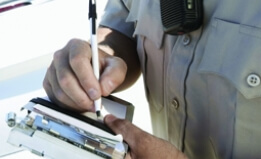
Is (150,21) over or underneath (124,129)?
over

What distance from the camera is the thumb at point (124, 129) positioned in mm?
541

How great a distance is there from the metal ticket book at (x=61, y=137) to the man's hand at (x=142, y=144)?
17mm

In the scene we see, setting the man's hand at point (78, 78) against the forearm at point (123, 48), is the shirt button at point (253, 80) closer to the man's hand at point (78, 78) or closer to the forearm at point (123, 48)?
the man's hand at point (78, 78)

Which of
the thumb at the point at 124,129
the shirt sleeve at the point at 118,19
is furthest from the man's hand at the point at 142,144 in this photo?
the shirt sleeve at the point at 118,19

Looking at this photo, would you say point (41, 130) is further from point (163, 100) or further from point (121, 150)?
point (163, 100)

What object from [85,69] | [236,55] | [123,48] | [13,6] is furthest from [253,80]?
[13,6]

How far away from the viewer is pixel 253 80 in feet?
1.74

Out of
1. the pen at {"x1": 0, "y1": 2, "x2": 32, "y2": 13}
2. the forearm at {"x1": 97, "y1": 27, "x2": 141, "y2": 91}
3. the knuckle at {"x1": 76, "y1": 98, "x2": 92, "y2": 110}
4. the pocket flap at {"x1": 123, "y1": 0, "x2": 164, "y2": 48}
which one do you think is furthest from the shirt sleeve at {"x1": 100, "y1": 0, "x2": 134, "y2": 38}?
the pen at {"x1": 0, "y1": 2, "x2": 32, "y2": 13}

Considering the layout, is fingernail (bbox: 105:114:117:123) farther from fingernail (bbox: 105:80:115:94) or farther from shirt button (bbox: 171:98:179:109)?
shirt button (bbox: 171:98:179:109)

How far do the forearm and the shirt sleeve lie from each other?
0.01 meters

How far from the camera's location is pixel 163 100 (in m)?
0.79

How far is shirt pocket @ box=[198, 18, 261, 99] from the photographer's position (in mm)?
523

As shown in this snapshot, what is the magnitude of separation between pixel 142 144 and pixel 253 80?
0.18m

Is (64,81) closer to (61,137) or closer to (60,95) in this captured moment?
(60,95)
